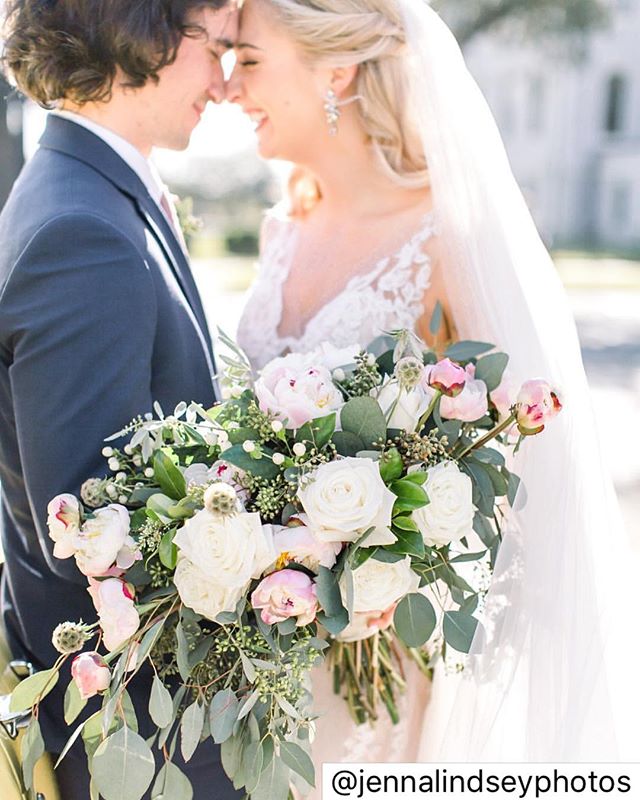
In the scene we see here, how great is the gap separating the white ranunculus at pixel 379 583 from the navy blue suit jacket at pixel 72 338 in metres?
0.54

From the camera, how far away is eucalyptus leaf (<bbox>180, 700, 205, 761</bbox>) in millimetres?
1720

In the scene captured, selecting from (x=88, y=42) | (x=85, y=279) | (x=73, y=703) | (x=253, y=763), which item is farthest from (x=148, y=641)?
(x=88, y=42)

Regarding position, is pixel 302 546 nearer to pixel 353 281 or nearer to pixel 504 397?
pixel 504 397

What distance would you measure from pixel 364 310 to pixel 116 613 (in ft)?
4.66

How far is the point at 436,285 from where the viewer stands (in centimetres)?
282

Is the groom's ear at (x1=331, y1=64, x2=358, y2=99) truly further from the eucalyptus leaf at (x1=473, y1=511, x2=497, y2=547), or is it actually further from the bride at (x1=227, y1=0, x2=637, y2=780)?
the eucalyptus leaf at (x1=473, y1=511, x2=497, y2=547)

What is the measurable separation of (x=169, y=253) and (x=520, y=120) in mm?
41662

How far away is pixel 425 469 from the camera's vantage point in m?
1.92

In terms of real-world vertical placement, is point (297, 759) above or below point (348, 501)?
below

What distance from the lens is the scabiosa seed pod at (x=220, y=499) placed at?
1.69 meters

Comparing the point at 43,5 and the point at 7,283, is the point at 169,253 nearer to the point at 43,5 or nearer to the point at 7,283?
the point at 7,283

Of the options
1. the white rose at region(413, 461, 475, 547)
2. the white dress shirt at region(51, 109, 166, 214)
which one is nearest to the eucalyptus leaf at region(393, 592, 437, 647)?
the white rose at region(413, 461, 475, 547)

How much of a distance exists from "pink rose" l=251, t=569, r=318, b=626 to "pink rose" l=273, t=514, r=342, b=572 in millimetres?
37

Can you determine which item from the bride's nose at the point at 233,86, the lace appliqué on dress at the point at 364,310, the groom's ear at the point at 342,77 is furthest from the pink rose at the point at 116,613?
the groom's ear at the point at 342,77
